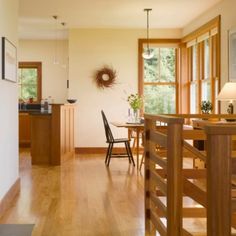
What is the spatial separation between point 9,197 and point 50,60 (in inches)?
250

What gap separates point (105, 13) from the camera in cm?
709

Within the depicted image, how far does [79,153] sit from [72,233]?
5195 millimetres

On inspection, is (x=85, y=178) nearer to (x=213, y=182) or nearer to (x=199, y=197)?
(x=199, y=197)

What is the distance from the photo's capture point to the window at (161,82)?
28.1 ft

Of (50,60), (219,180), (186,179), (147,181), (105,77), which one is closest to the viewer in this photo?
(219,180)

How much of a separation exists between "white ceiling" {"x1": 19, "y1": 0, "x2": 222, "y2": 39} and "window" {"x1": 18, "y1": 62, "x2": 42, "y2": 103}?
1.47 metres

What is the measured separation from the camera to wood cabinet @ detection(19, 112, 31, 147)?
381 inches

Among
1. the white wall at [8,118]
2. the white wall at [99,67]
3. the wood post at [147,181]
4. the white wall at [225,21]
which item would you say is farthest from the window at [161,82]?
the wood post at [147,181]

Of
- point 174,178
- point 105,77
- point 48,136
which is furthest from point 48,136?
point 174,178

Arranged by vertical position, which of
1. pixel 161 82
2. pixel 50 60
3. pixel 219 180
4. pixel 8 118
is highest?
pixel 50 60

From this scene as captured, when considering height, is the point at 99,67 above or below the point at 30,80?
above

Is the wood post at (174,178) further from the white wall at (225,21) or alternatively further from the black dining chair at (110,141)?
the black dining chair at (110,141)

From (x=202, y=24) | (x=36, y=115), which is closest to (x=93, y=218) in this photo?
(x=36, y=115)

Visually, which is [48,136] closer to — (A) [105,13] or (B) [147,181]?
(A) [105,13]
